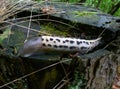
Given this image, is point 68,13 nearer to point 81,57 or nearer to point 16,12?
point 16,12

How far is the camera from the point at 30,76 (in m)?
2.00

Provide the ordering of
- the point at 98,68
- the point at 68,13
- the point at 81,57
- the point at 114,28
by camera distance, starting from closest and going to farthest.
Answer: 1. the point at 81,57
2. the point at 98,68
3. the point at 114,28
4. the point at 68,13

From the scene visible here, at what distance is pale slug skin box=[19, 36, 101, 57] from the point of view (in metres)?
1.92

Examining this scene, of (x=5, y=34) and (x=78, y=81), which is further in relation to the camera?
(x=5, y=34)

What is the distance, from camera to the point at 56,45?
78.4 inches

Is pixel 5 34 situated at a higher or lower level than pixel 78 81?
higher

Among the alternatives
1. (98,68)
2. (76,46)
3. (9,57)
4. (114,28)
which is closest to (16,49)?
(9,57)

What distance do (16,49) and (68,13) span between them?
67 centimetres

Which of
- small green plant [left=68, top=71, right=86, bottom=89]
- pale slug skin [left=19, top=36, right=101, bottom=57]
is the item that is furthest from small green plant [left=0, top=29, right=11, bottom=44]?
small green plant [left=68, top=71, right=86, bottom=89]

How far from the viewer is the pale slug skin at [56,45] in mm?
1925

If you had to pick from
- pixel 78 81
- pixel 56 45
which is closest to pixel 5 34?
pixel 56 45

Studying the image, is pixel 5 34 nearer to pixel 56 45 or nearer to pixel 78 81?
pixel 56 45

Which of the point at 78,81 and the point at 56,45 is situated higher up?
the point at 56,45

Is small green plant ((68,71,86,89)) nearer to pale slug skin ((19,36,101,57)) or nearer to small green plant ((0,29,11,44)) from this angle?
pale slug skin ((19,36,101,57))
